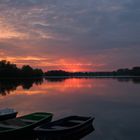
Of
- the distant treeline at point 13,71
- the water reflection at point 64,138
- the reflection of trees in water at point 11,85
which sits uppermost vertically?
the distant treeline at point 13,71

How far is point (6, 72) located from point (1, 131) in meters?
93.0

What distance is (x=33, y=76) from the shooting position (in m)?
126

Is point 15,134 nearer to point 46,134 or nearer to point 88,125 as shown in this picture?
point 46,134

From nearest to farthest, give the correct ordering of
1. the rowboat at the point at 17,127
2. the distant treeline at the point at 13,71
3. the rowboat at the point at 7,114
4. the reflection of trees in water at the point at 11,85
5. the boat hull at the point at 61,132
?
the boat hull at the point at 61,132
the rowboat at the point at 17,127
the rowboat at the point at 7,114
the reflection of trees in water at the point at 11,85
the distant treeline at the point at 13,71

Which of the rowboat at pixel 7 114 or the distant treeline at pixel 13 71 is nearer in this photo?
the rowboat at pixel 7 114

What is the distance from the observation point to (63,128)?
13.2 meters

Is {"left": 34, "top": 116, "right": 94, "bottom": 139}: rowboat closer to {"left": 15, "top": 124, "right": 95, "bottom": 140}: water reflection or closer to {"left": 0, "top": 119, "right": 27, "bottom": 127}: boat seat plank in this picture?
{"left": 15, "top": 124, "right": 95, "bottom": 140}: water reflection

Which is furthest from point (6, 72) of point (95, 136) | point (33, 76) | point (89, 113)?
point (95, 136)

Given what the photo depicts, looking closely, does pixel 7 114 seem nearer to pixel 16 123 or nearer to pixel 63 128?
pixel 16 123

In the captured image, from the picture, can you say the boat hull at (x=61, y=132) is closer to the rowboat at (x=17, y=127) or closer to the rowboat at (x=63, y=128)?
the rowboat at (x=63, y=128)

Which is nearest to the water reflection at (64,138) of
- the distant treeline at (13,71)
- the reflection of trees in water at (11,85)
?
the reflection of trees in water at (11,85)

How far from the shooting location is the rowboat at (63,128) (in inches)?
497

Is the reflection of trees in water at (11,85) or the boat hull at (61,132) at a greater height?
the reflection of trees in water at (11,85)

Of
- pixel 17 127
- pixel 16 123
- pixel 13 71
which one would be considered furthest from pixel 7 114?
pixel 13 71
